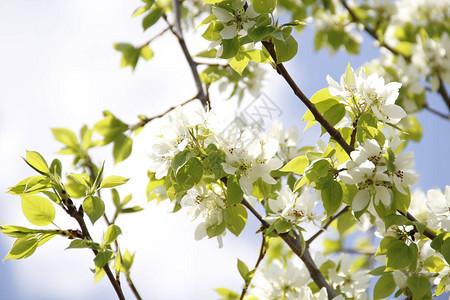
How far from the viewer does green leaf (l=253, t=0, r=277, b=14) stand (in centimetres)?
118

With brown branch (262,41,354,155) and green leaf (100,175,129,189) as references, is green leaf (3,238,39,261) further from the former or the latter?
brown branch (262,41,354,155)

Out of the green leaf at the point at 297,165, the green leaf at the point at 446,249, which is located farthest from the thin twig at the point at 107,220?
the green leaf at the point at 446,249

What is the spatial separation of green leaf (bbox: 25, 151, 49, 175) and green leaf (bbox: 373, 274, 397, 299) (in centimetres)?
101

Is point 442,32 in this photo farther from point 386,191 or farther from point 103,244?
point 103,244

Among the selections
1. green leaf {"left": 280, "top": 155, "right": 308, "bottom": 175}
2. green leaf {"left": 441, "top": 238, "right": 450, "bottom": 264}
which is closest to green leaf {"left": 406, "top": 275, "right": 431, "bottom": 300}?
green leaf {"left": 441, "top": 238, "right": 450, "bottom": 264}

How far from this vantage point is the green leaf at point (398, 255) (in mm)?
1212

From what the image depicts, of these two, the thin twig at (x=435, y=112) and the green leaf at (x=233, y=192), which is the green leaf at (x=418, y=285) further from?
the thin twig at (x=435, y=112)

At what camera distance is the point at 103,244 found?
4.04ft

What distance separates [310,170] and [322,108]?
203mm

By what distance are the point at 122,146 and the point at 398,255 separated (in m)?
1.19

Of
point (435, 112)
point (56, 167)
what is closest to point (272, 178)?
point (56, 167)

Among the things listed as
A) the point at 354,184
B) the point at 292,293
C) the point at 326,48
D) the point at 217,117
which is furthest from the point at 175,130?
the point at 326,48

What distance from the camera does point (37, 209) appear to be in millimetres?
1214

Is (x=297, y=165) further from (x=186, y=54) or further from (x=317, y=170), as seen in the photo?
(x=186, y=54)
